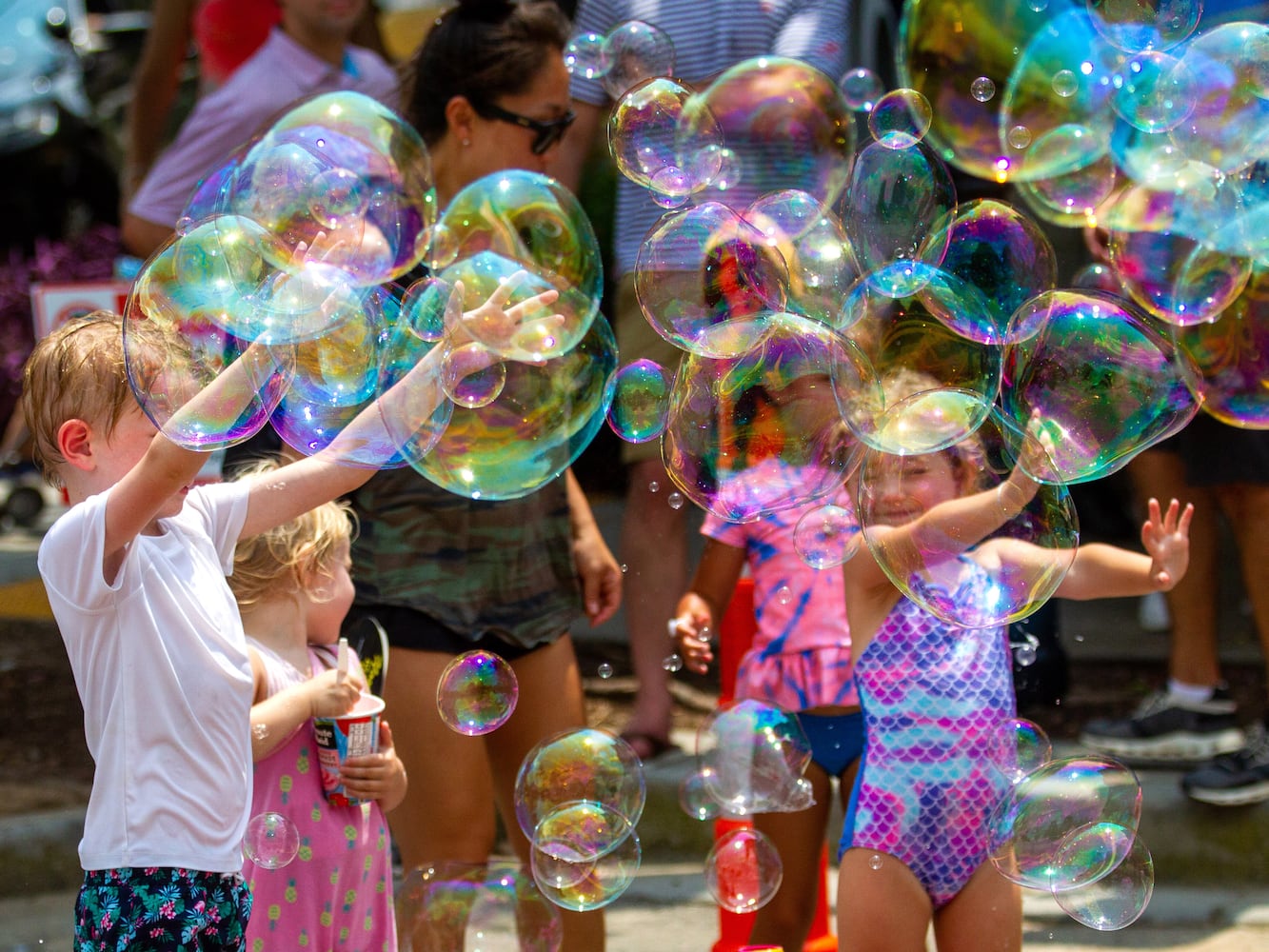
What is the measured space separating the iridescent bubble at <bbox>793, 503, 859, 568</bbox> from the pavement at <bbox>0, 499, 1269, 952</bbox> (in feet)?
4.11

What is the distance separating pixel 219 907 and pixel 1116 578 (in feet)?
4.94

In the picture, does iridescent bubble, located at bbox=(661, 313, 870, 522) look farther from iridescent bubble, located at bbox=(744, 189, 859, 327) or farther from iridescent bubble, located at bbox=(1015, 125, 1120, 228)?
iridescent bubble, located at bbox=(1015, 125, 1120, 228)

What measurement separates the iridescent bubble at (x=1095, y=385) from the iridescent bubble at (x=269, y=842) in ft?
4.46

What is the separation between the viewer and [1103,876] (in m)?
2.52

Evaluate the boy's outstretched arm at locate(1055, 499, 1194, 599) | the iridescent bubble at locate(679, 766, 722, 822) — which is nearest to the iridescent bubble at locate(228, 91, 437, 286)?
the iridescent bubble at locate(679, 766, 722, 822)

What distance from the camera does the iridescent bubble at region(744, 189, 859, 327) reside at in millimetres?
2785

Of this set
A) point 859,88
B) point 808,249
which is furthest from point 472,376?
point 859,88

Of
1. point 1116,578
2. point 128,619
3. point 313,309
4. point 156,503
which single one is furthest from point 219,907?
point 1116,578

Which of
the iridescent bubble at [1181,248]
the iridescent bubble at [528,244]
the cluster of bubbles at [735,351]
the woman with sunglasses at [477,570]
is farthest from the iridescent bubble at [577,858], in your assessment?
the iridescent bubble at [1181,248]

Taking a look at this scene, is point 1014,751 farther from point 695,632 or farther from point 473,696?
point 473,696

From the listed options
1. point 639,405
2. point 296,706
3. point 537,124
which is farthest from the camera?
point 537,124

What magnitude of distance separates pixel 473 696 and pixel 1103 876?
1.10 metres

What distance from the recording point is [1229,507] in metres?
4.01

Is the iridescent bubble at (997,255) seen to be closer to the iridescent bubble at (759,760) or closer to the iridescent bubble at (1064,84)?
the iridescent bubble at (1064,84)
